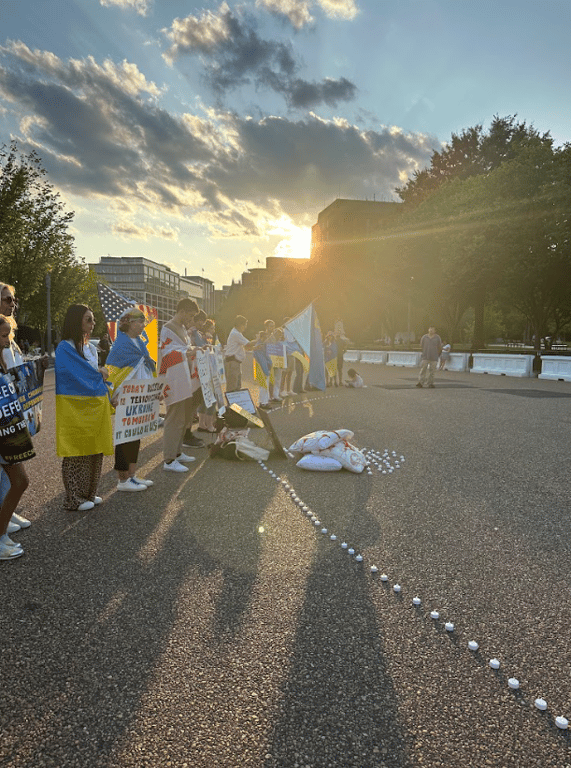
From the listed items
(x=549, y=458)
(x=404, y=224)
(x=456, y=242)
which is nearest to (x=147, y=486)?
(x=549, y=458)

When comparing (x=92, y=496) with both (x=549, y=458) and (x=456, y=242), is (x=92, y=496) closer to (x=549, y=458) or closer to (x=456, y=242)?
(x=549, y=458)

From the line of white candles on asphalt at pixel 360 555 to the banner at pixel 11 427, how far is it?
8.83ft

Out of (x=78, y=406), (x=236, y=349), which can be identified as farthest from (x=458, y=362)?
(x=78, y=406)

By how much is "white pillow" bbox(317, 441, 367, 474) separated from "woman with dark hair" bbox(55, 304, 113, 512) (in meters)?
3.18

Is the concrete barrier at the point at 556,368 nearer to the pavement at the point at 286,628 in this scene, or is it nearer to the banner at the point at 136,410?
the pavement at the point at 286,628

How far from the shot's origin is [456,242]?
3272cm

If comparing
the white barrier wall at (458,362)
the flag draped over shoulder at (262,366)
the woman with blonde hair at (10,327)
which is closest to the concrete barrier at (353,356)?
the white barrier wall at (458,362)

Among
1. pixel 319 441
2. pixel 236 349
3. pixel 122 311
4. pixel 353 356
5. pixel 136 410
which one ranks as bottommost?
pixel 319 441

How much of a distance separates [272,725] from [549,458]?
6906mm

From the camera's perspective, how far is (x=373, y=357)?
42219 millimetres

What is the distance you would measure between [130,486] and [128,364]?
4.72 ft

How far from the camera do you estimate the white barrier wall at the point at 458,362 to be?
3086 cm

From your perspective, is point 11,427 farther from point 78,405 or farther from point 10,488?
point 78,405

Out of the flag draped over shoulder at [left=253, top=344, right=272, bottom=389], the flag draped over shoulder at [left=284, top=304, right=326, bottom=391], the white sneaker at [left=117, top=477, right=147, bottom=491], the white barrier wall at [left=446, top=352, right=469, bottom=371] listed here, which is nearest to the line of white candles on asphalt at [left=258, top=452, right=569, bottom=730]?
the white sneaker at [left=117, top=477, right=147, bottom=491]
